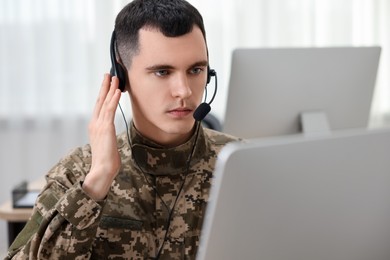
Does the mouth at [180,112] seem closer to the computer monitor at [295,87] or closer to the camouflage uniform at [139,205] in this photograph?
the camouflage uniform at [139,205]

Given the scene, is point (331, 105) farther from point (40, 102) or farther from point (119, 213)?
point (40, 102)

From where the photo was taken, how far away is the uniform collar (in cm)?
133

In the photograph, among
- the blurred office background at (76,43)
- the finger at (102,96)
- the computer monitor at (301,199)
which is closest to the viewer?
the computer monitor at (301,199)

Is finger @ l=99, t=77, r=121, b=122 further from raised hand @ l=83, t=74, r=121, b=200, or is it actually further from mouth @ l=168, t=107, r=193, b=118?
mouth @ l=168, t=107, r=193, b=118

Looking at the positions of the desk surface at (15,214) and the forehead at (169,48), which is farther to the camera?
the desk surface at (15,214)

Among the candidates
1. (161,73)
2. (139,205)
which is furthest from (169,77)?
(139,205)

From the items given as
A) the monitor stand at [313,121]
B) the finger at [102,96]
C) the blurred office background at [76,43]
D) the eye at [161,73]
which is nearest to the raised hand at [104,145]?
the finger at [102,96]

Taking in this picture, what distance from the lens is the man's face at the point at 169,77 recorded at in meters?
1.23

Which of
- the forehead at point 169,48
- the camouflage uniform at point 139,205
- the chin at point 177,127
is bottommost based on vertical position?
the camouflage uniform at point 139,205

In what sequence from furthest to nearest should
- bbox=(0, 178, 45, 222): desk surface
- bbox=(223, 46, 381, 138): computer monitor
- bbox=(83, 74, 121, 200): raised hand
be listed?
bbox=(0, 178, 45, 222): desk surface → bbox=(223, 46, 381, 138): computer monitor → bbox=(83, 74, 121, 200): raised hand

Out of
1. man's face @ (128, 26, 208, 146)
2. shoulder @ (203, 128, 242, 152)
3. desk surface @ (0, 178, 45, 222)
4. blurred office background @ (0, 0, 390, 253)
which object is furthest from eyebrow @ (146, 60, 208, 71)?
blurred office background @ (0, 0, 390, 253)

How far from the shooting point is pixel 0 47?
3381 mm

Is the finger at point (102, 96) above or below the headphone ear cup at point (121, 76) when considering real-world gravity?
below

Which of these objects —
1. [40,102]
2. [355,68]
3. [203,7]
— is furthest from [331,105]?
[40,102]
